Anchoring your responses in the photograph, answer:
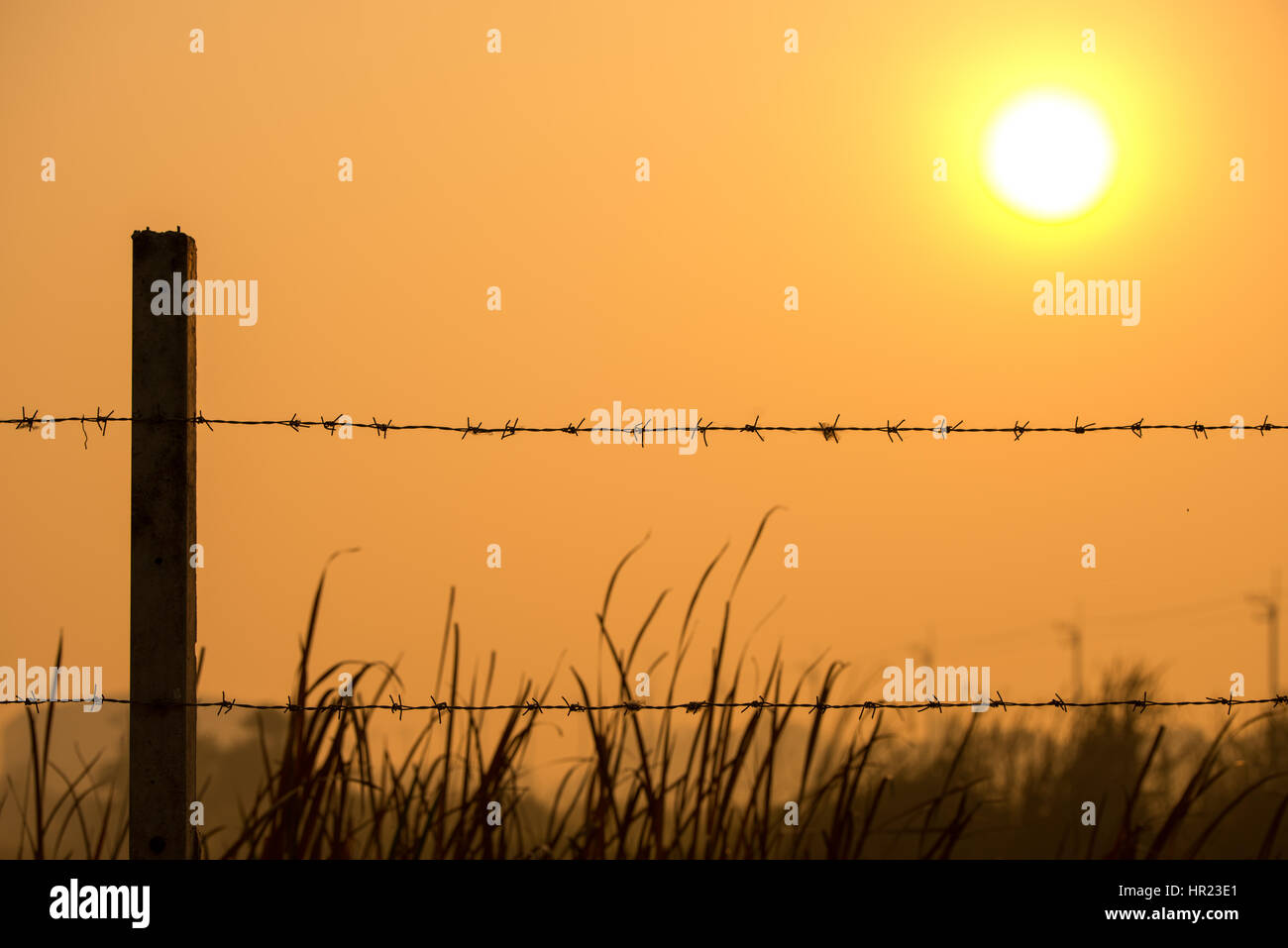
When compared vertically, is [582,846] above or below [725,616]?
below

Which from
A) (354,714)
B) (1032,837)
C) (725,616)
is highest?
(725,616)

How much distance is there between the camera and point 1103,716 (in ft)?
12.4
